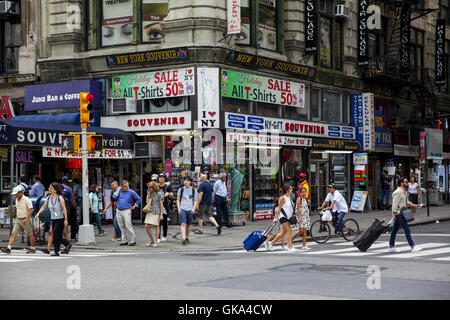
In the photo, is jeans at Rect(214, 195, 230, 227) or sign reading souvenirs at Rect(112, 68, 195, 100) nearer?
jeans at Rect(214, 195, 230, 227)

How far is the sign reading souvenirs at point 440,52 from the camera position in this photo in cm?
3825

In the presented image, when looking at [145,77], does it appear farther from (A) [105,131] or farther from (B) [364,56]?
(B) [364,56]

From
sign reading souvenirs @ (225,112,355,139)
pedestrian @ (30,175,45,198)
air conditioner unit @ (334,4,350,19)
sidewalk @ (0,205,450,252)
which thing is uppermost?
air conditioner unit @ (334,4,350,19)

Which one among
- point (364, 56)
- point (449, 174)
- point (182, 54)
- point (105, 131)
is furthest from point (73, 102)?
point (449, 174)

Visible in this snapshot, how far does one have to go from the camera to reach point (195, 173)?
24.4 metres

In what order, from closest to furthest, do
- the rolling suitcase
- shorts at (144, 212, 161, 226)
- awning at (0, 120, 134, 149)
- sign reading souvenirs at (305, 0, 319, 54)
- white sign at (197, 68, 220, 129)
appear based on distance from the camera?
the rolling suitcase < shorts at (144, 212, 161, 226) < awning at (0, 120, 134, 149) < white sign at (197, 68, 220, 129) < sign reading souvenirs at (305, 0, 319, 54)

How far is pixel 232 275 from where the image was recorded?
38.7 feet

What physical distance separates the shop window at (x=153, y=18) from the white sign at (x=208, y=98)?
2.49 metres

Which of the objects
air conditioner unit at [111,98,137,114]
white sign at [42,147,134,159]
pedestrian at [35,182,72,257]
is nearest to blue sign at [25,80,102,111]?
air conditioner unit at [111,98,137,114]

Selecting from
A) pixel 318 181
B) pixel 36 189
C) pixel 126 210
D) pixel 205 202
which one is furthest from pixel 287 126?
pixel 126 210

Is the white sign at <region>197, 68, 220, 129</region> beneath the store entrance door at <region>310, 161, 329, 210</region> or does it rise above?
above

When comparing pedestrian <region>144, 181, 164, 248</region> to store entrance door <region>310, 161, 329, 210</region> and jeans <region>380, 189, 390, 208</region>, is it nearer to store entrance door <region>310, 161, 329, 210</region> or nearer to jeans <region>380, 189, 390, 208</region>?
store entrance door <region>310, 161, 329, 210</region>

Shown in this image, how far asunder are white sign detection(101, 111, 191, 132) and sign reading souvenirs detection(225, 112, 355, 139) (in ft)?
5.26

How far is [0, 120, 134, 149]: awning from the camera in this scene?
21.0 m
